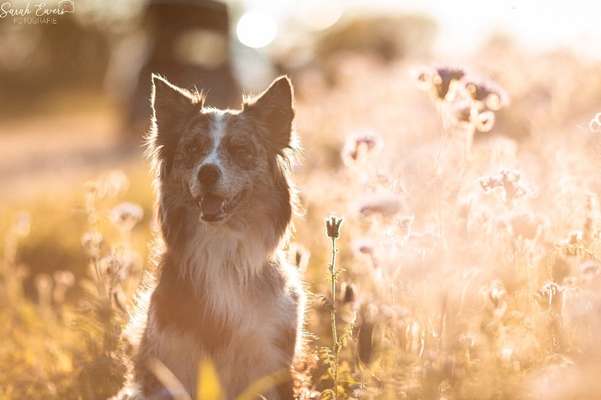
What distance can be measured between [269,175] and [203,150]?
1.58 feet

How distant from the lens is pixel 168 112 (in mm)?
5660

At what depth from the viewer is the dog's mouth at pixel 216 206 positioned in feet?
16.9

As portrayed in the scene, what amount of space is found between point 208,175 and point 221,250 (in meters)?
0.53

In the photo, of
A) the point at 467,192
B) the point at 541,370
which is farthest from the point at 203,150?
the point at 541,370

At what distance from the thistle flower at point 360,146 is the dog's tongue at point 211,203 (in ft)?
2.78

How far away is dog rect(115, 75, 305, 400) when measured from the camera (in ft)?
16.5

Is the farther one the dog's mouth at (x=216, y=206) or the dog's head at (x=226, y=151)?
the dog's head at (x=226, y=151)

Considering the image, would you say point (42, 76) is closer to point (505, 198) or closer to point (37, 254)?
point (37, 254)

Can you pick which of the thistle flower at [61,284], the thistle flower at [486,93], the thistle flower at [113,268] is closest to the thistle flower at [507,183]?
the thistle flower at [486,93]

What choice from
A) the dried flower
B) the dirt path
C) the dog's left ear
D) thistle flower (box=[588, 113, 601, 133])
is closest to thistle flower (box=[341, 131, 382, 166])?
the dog's left ear

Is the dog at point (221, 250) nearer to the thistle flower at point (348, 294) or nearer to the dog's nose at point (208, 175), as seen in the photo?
the dog's nose at point (208, 175)

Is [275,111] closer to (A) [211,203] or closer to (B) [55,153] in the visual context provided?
(A) [211,203]

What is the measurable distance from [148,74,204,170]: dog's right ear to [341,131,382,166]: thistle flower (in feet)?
3.56

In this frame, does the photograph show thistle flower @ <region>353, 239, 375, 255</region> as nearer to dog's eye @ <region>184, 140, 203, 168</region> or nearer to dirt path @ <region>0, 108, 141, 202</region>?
dog's eye @ <region>184, 140, 203, 168</region>
